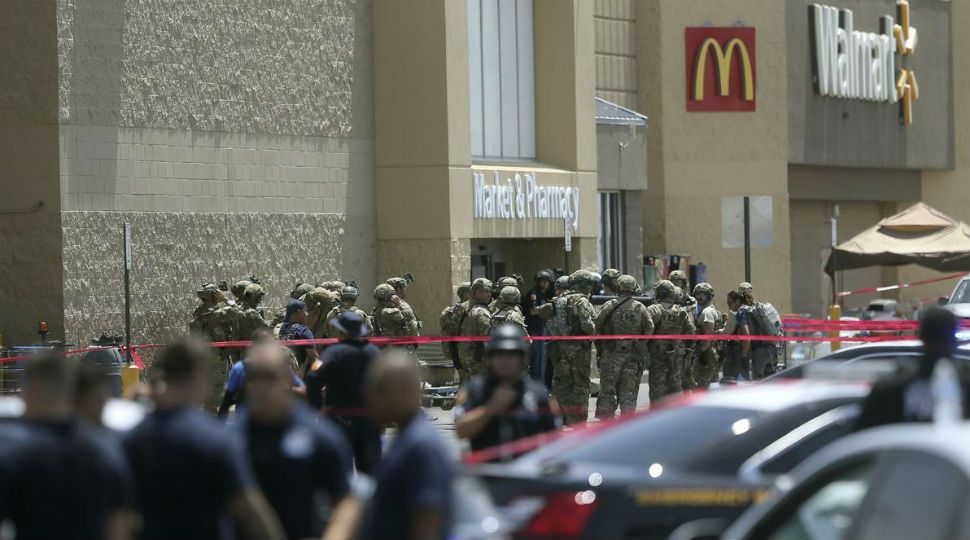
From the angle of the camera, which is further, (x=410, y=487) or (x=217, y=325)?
(x=217, y=325)

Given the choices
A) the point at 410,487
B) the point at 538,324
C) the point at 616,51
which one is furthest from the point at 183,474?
the point at 616,51

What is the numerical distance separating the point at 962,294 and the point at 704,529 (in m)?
18.2

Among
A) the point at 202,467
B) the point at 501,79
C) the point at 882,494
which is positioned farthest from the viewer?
the point at 501,79

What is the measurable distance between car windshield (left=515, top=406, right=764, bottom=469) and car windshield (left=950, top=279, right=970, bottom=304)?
17.1 metres

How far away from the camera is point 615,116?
34344 mm

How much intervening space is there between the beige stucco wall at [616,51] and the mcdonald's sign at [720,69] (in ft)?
4.11

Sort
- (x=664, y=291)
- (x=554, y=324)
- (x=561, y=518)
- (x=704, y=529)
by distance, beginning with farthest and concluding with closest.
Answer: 1. (x=554, y=324)
2. (x=664, y=291)
3. (x=704, y=529)
4. (x=561, y=518)

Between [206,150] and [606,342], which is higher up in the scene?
[206,150]

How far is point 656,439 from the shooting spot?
8461 millimetres

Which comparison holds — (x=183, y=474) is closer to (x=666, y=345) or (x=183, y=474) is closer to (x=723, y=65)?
(x=666, y=345)

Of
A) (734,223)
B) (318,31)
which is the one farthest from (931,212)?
(318,31)

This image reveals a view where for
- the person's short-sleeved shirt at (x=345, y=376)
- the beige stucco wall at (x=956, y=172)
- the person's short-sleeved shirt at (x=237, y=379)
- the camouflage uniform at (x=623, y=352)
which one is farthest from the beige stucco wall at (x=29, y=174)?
the beige stucco wall at (x=956, y=172)

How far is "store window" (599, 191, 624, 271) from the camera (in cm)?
3519

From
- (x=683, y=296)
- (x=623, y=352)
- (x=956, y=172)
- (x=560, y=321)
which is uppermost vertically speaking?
(x=956, y=172)
